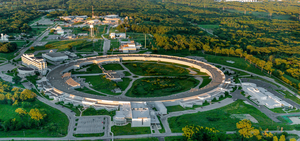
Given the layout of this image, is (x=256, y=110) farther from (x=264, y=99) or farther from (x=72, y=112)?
(x=72, y=112)

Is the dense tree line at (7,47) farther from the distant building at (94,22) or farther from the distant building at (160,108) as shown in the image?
the distant building at (160,108)

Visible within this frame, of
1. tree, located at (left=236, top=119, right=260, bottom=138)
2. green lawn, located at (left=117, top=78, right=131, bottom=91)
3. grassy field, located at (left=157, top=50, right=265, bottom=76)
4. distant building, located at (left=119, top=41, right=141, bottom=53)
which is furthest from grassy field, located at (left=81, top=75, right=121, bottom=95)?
grassy field, located at (left=157, top=50, right=265, bottom=76)

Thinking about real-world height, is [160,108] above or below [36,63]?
below

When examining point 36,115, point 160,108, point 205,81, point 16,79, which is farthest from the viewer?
point 205,81

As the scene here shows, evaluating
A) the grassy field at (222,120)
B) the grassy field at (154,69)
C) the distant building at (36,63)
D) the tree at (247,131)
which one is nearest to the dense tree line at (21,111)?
the distant building at (36,63)

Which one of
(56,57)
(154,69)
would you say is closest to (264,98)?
(154,69)

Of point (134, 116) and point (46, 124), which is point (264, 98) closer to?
point (134, 116)

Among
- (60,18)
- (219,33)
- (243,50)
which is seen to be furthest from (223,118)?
(60,18)
